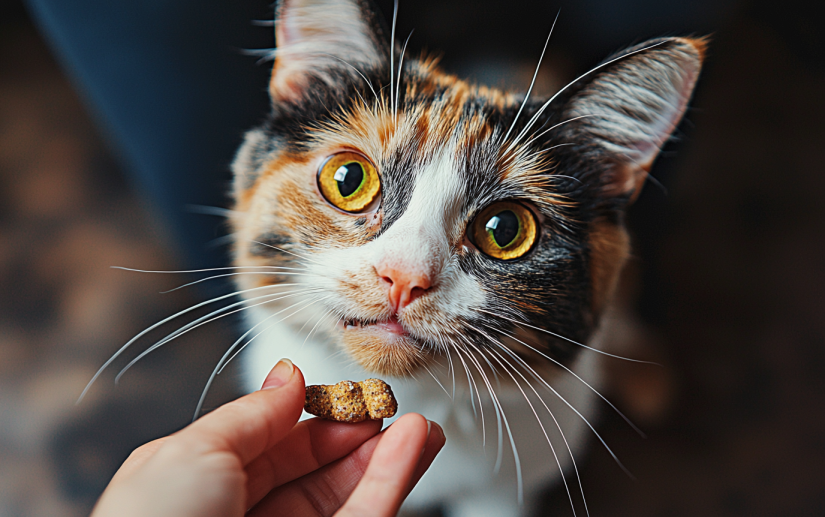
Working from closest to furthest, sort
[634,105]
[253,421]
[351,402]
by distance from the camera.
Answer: [253,421] → [351,402] → [634,105]

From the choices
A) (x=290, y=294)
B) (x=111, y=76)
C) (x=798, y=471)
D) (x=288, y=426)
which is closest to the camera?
(x=288, y=426)

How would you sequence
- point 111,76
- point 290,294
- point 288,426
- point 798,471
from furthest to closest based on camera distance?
1. point 798,471
2. point 111,76
3. point 290,294
4. point 288,426

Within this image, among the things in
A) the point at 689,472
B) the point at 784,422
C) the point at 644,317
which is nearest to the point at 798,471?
the point at 784,422

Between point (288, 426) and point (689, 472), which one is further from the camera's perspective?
point (689, 472)

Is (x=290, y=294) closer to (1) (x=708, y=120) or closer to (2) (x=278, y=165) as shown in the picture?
(2) (x=278, y=165)

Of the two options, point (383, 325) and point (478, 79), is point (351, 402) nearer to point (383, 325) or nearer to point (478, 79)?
point (383, 325)

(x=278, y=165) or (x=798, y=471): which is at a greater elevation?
(x=278, y=165)

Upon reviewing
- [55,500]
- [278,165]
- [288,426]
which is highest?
[278,165]

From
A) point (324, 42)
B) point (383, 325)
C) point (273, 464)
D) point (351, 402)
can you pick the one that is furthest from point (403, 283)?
point (324, 42)
